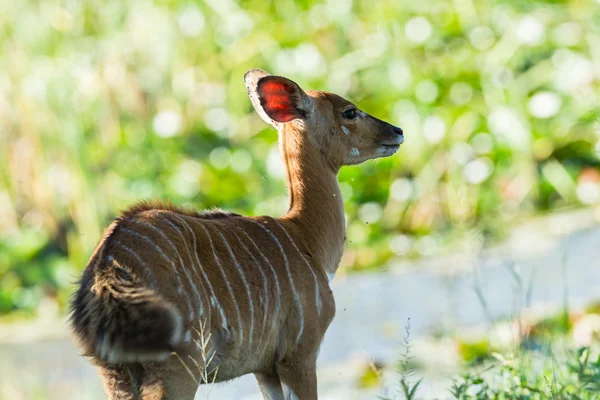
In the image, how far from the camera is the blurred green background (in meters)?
9.12

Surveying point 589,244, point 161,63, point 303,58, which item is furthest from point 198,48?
point 589,244

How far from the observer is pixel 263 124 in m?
10.2

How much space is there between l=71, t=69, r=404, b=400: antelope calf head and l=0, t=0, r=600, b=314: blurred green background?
4.05 metres

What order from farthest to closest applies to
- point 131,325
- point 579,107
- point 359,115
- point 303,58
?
point 303,58
point 579,107
point 359,115
point 131,325

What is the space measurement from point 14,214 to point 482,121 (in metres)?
4.34

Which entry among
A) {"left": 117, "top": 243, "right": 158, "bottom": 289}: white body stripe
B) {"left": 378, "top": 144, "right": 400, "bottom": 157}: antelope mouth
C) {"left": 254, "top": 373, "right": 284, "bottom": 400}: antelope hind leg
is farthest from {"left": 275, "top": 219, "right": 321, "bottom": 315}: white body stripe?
{"left": 117, "top": 243, "right": 158, "bottom": 289}: white body stripe

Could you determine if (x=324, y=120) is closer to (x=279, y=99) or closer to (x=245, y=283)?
(x=279, y=99)

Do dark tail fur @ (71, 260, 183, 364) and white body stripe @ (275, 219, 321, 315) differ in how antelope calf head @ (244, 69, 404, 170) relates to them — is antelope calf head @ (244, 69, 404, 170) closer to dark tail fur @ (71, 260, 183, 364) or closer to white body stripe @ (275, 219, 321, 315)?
white body stripe @ (275, 219, 321, 315)

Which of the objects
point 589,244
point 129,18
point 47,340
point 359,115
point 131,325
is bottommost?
point 47,340

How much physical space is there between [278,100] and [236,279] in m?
1.05

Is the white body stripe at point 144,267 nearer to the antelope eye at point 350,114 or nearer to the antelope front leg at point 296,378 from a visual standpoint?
the antelope front leg at point 296,378

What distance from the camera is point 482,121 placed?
9461 mm

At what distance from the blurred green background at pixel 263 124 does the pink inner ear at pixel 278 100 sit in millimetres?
4209

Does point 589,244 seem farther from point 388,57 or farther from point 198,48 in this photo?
point 198,48
